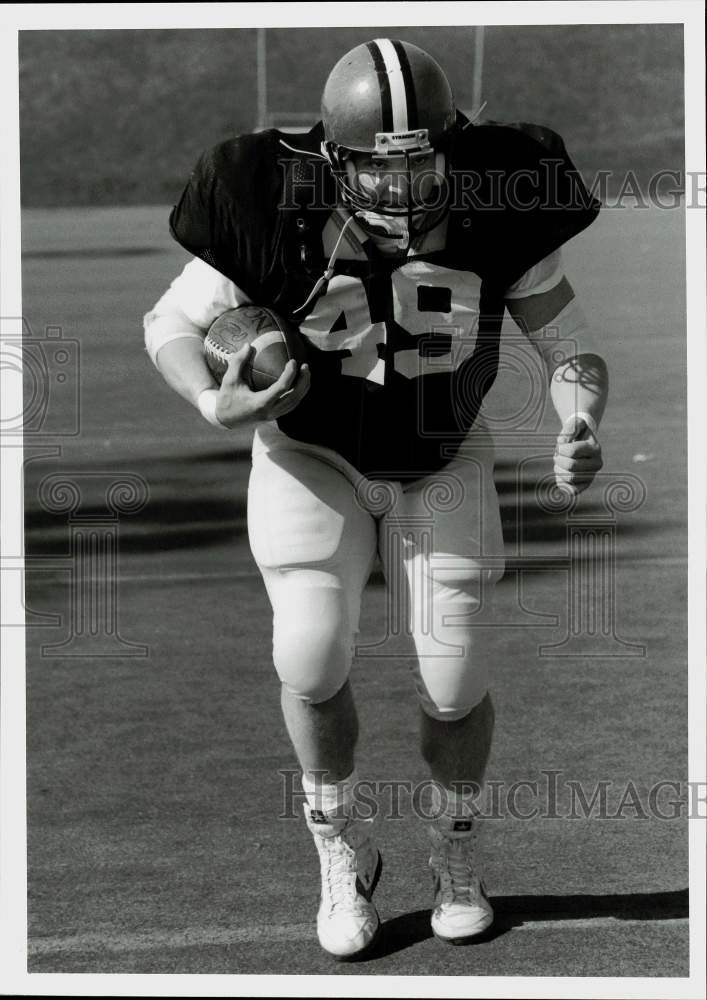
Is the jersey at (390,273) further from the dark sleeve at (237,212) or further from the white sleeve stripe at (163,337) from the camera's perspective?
the white sleeve stripe at (163,337)

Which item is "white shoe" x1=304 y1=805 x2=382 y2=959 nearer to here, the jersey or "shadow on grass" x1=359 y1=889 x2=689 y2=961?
"shadow on grass" x1=359 y1=889 x2=689 y2=961

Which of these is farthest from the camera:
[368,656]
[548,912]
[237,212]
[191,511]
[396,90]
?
[191,511]

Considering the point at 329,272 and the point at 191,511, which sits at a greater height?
the point at 329,272

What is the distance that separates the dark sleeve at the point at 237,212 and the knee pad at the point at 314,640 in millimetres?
679

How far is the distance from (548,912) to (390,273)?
153 cm

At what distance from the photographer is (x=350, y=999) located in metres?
3.80

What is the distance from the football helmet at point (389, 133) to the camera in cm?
364

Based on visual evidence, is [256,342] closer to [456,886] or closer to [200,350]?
[200,350]

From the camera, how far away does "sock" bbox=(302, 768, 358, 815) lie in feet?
12.8

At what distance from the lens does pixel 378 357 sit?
3.83 meters

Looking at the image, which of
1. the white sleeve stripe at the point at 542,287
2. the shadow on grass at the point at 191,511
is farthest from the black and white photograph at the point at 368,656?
the shadow on grass at the point at 191,511

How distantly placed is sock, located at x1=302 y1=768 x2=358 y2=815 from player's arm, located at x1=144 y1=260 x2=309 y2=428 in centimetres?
85

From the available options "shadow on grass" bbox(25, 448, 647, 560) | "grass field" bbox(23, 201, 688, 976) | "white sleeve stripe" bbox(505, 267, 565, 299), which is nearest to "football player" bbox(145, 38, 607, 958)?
"white sleeve stripe" bbox(505, 267, 565, 299)

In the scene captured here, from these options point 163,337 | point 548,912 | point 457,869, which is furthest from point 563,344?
point 548,912
